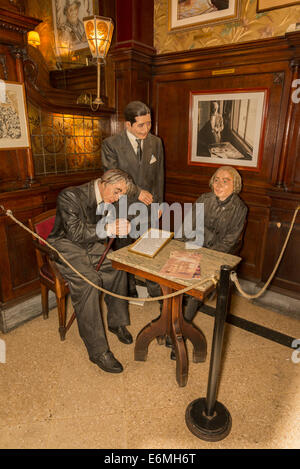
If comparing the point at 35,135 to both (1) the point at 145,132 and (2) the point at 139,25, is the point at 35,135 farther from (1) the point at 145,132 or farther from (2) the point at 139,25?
(2) the point at 139,25

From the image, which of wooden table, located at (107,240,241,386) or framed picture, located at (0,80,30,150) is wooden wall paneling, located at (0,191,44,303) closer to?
framed picture, located at (0,80,30,150)

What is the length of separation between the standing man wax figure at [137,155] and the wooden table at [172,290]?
753mm

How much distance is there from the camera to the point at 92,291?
2.59 meters

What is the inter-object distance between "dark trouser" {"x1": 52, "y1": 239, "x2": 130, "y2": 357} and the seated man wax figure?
0.66m

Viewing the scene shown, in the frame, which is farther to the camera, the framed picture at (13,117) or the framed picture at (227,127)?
the framed picture at (227,127)

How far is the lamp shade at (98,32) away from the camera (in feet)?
10.4

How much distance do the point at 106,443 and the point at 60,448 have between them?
29cm

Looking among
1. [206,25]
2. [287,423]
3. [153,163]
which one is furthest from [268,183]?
[287,423]

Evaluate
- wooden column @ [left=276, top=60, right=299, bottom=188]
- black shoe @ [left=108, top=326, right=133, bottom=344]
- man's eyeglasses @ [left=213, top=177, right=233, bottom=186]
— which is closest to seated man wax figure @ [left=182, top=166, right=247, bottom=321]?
man's eyeglasses @ [left=213, top=177, right=233, bottom=186]

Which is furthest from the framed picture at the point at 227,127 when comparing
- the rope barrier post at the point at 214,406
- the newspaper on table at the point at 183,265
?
the rope barrier post at the point at 214,406

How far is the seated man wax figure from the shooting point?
9.46 feet

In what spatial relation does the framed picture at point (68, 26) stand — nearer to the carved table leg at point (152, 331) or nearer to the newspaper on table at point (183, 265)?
the newspaper on table at point (183, 265)

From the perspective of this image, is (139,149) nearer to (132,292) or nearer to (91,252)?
(91,252)

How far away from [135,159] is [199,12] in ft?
6.44
